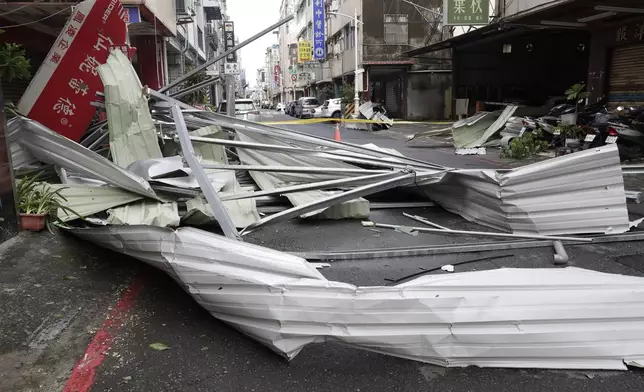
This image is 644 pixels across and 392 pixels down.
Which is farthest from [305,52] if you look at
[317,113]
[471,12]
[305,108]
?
[471,12]

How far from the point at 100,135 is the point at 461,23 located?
13.0 m

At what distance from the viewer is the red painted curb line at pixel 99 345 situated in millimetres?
2916

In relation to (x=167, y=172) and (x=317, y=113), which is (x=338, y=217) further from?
(x=317, y=113)

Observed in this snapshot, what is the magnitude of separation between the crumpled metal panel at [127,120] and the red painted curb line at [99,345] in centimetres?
252

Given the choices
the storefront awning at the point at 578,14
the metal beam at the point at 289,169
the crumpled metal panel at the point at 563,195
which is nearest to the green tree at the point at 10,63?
the metal beam at the point at 289,169

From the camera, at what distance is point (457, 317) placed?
2.90 m

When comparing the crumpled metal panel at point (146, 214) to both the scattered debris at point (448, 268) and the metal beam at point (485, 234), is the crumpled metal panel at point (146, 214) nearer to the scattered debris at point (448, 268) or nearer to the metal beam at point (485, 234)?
the metal beam at point (485, 234)

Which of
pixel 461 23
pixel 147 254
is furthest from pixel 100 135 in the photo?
pixel 461 23

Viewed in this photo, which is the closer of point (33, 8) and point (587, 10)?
point (33, 8)

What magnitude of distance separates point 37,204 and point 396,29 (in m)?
32.4

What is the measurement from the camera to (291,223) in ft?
21.0

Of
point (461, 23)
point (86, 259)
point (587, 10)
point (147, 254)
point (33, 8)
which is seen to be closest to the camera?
point (147, 254)

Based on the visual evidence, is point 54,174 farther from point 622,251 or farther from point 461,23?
point 461,23

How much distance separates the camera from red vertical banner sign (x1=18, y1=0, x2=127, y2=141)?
7.84 m
